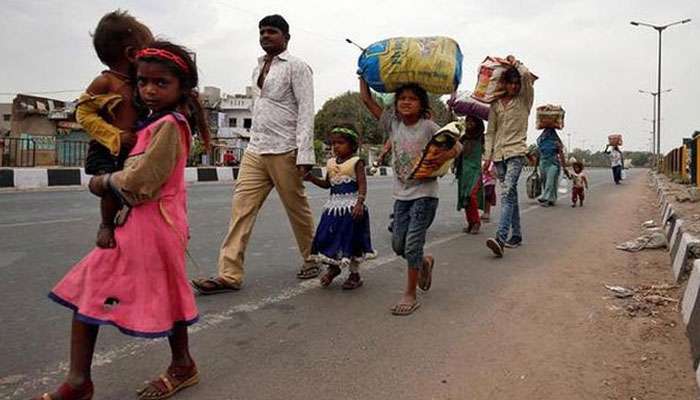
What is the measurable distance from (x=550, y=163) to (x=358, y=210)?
27.0ft

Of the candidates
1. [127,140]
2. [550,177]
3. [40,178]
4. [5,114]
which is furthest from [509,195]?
[5,114]

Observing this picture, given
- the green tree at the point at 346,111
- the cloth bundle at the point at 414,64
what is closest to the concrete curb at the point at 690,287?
the cloth bundle at the point at 414,64

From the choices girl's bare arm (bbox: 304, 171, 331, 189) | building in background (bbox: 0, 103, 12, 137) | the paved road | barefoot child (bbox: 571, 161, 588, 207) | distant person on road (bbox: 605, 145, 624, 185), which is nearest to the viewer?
the paved road

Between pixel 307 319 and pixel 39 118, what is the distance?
141ft

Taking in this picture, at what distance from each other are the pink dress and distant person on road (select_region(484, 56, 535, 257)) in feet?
14.2

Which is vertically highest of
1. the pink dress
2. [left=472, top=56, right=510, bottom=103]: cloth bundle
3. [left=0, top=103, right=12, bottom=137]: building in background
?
[left=0, top=103, right=12, bottom=137]: building in background

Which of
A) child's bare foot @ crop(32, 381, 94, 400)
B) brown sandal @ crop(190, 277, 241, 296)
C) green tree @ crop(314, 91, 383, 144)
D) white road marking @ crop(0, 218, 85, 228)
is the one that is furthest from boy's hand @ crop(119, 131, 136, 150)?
green tree @ crop(314, 91, 383, 144)

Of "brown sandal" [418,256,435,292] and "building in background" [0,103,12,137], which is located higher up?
"building in background" [0,103,12,137]

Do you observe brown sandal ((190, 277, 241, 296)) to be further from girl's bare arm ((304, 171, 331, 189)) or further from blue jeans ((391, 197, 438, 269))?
blue jeans ((391, 197, 438, 269))

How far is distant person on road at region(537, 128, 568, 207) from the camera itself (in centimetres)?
1177

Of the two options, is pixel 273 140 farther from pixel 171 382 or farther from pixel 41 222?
pixel 41 222

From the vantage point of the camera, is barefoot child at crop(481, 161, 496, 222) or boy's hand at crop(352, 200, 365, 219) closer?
boy's hand at crop(352, 200, 365, 219)

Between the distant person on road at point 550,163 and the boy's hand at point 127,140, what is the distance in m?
10.3

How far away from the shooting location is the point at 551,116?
11844mm
